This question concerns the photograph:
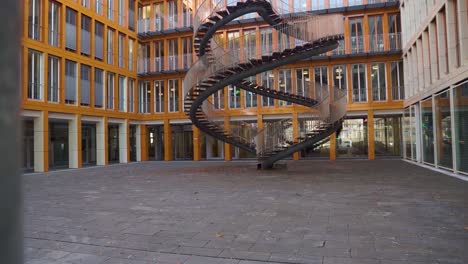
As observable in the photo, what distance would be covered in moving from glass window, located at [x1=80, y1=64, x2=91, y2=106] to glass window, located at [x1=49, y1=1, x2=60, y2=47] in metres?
2.64

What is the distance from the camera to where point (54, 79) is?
21.7 metres

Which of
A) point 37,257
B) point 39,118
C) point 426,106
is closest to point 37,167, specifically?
point 39,118

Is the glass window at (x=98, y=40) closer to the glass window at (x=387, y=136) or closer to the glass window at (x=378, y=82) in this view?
the glass window at (x=378, y=82)

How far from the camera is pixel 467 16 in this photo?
43.1ft

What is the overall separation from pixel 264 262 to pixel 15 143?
433cm

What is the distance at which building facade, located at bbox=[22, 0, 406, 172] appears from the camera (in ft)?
72.0

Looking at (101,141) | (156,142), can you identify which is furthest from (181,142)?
(101,141)

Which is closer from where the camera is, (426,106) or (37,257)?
(37,257)

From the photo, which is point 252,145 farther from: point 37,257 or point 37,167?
point 37,257

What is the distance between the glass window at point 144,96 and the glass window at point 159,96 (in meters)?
0.64

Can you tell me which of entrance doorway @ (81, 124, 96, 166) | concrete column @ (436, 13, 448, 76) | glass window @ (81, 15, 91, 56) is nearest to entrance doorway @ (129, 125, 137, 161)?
entrance doorway @ (81, 124, 96, 166)

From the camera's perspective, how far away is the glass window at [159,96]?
30672mm

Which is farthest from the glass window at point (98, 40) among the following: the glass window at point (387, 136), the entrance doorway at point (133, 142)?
the glass window at point (387, 136)

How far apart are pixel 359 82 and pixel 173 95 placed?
1486 cm
